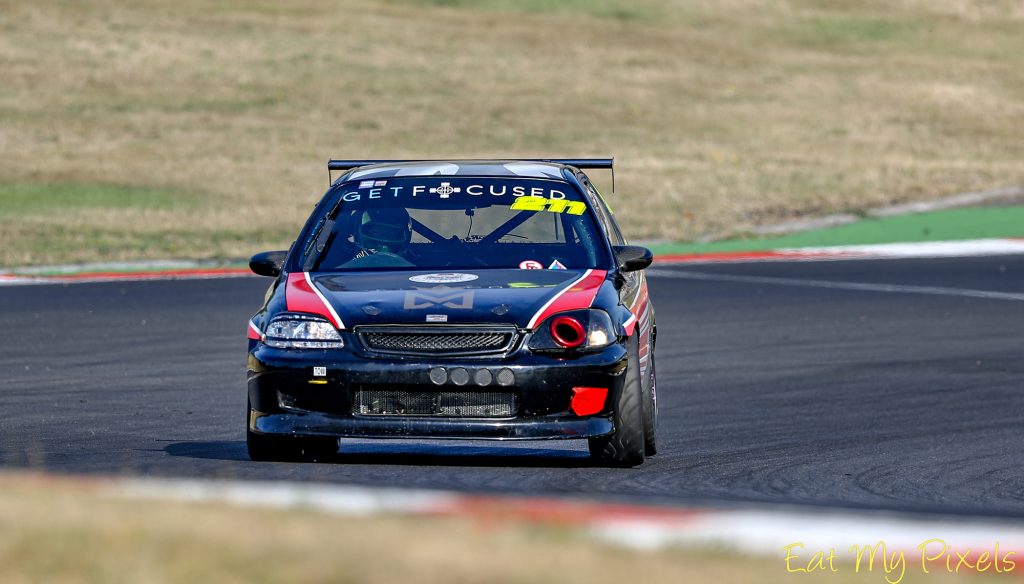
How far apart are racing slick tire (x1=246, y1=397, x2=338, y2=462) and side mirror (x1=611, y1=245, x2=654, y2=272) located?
1.71 metres

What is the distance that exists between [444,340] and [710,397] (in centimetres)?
416

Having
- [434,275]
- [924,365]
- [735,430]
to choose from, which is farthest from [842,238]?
[434,275]

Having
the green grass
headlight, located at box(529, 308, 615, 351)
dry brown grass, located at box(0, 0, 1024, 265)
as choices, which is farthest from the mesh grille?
the green grass

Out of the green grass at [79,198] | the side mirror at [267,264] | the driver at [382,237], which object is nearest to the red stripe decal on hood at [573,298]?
the driver at [382,237]

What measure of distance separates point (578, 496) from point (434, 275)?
78.4 inches

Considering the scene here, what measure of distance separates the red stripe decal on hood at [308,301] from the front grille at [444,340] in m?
0.23

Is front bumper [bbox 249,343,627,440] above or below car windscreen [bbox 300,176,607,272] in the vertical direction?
below

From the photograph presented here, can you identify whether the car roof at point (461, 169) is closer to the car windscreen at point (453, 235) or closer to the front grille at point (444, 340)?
the car windscreen at point (453, 235)

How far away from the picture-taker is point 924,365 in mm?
13594

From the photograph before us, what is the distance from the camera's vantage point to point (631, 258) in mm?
9234

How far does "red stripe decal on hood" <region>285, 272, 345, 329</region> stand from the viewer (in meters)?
8.38

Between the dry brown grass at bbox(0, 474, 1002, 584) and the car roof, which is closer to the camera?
the dry brown grass at bbox(0, 474, 1002, 584)

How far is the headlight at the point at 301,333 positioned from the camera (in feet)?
27.3

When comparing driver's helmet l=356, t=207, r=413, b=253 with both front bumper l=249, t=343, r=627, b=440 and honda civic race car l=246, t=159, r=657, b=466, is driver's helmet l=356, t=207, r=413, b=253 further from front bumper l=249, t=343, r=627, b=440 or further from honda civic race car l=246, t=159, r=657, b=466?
front bumper l=249, t=343, r=627, b=440
